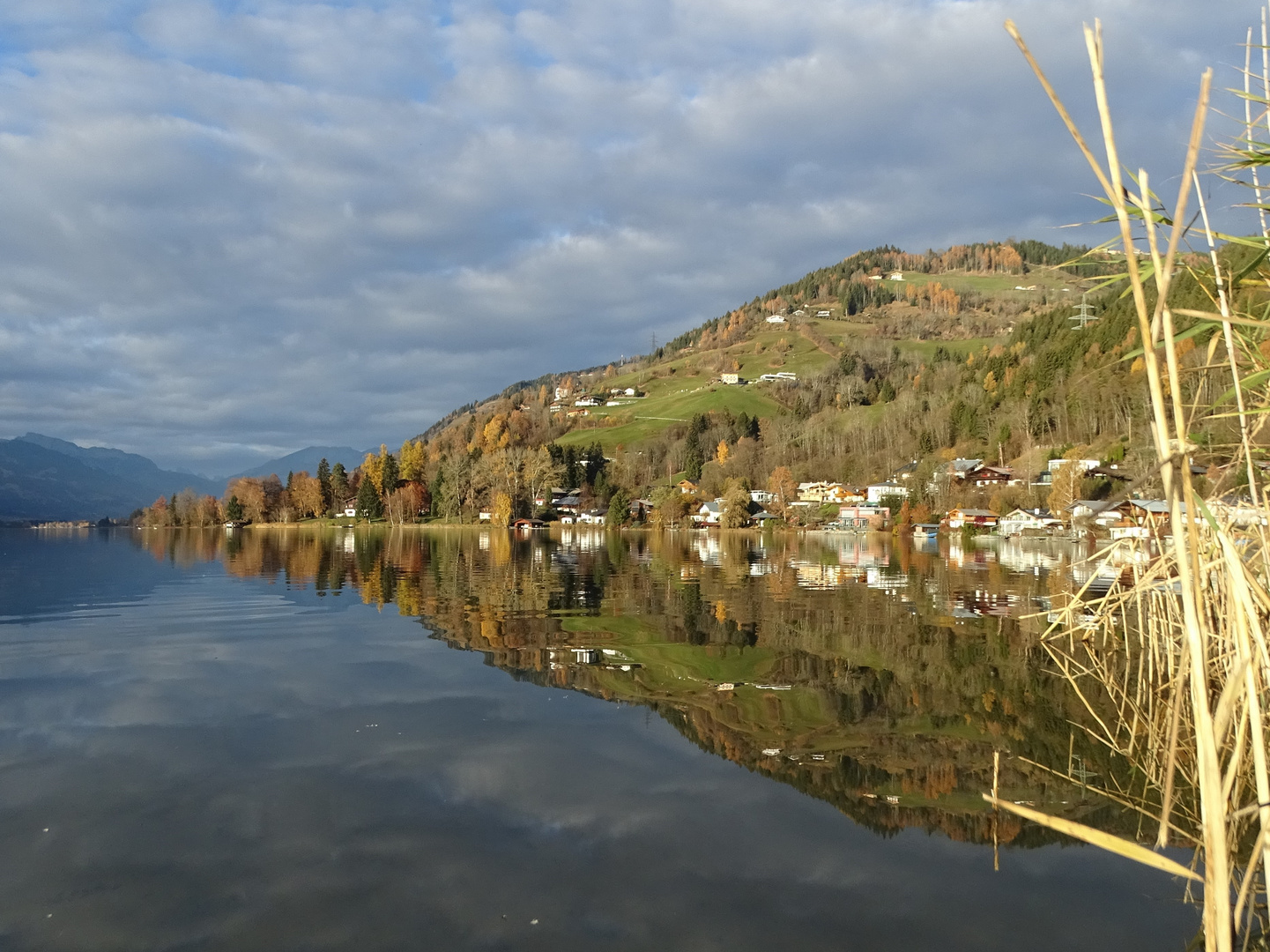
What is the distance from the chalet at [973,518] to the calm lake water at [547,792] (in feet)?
248

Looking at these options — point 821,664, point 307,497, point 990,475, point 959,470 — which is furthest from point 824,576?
point 307,497

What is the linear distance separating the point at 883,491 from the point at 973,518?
662 inches

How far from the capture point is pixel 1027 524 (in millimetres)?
83625

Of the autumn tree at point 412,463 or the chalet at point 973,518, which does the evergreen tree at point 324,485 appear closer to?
the autumn tree at point 412,463

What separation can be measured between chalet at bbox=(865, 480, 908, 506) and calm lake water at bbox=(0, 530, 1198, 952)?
8705 centimetres

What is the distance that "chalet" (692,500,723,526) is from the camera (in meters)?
112

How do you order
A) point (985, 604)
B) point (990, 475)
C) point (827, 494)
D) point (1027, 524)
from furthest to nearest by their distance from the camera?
point (827, 494)
point (990, 475)
point (1027, 524)
point (985, 604)

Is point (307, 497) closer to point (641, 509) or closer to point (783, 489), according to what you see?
point (641, 509)

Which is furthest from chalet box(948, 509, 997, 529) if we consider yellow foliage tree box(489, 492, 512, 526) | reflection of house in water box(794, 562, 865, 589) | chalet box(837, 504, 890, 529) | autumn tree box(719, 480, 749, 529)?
yellow foliage tree box(489, 492, 512, 526)

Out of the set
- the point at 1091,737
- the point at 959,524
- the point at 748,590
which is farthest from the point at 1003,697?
the point at 959,524

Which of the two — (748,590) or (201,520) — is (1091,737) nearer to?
(748,590)

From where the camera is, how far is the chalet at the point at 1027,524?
82.4m

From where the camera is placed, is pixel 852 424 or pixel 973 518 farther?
pixel 852 424

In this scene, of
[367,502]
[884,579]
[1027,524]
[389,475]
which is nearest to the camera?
[884,579]
